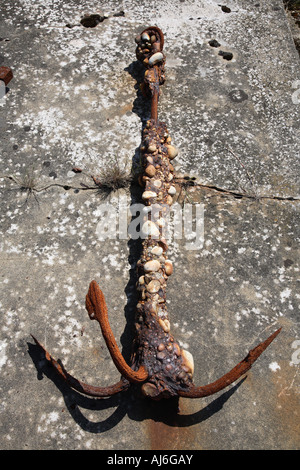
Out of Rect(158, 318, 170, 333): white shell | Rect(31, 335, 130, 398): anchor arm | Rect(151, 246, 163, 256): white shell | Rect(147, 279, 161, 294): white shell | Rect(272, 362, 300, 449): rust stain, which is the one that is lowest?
Rect(272, 362, 300, 449): rust stain

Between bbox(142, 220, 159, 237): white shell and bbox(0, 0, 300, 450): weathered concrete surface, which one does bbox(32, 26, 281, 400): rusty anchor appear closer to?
bbox(142, 220, 159, 237): white shell

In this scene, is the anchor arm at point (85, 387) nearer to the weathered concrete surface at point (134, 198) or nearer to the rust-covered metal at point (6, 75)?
the weathered concrete surface at point (134, 198)

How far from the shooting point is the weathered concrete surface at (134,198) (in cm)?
167

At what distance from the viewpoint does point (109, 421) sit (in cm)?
166

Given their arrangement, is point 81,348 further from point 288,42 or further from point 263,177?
point 288,42

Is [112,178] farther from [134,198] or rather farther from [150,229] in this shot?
[150,229]

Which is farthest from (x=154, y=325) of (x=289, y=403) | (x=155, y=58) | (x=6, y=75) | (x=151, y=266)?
(x=6, y=75)

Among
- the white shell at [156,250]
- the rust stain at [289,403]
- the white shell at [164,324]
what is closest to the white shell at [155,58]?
the white shell at [156,250]

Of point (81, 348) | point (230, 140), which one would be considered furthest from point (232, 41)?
point (81, 348)

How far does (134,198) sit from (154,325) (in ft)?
2.67

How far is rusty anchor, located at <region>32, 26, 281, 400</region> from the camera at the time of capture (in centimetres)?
144

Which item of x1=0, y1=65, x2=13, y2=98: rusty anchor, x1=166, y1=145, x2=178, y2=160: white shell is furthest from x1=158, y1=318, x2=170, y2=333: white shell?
x1=0, y1=65, x2=13, y2=98: rusty anchor

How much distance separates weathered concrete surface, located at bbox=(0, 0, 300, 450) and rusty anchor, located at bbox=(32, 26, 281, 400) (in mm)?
145

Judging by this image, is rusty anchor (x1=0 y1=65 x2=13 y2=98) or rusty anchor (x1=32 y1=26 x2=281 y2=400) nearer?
rusty anchor (x1=32 y1=26 x2=281 y2=400)
